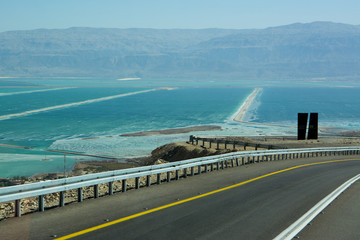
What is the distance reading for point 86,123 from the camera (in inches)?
3494

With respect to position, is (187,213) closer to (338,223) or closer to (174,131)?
(338,223)

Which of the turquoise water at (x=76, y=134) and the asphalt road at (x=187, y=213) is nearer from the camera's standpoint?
the asphalt road at (x=187, y=213)

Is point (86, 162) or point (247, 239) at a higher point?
point (247, 239)

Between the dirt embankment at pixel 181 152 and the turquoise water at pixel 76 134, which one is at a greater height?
the dirt embankment at pixel 181 152

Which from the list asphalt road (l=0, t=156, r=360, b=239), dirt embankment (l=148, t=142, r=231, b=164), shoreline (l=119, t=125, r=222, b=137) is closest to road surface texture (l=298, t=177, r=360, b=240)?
asphalt road (l=0, t=156, r=360, b=239)

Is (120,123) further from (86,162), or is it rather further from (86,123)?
(86,162)

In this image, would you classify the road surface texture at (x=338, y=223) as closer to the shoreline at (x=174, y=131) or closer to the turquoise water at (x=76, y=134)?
the turquoise water at (x=76, y=134)

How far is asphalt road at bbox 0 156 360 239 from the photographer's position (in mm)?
10094

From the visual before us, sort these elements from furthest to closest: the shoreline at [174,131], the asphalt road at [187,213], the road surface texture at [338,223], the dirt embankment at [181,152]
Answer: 1. the shoreline at [174,131]
2. the dirt embankment at [181,152]
3. the road surface texture at [338,223]
4. the asphalt road at [187,213]

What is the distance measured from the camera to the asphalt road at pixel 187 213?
10094 millimetres

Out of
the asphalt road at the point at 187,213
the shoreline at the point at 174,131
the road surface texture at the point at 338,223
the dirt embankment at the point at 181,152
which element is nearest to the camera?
the asphalt road at the point at 187,213

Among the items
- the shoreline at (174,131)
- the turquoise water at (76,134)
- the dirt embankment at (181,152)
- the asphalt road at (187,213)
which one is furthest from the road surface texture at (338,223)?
the shoreline at (174,131)

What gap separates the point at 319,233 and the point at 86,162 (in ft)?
123

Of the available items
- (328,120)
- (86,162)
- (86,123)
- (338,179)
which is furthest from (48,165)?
(328,120)
